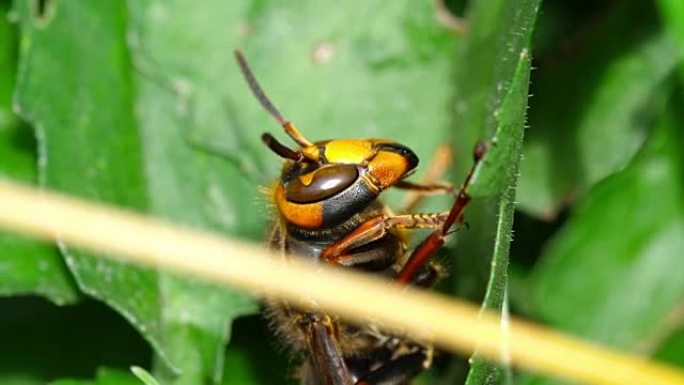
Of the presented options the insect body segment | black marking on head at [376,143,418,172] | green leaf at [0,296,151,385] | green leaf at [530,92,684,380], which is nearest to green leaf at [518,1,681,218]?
green leaf at [530,92,684,380]

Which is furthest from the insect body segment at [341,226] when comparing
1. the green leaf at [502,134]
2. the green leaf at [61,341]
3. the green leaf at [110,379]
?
the green leaf at [61,341]

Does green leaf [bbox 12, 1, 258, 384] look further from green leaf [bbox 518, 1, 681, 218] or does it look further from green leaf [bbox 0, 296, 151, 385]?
green leaf [bbox 518, 1, 681, 218]

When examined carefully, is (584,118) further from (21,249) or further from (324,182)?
(21,249)

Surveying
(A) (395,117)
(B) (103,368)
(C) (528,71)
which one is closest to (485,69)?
(A) (395,117)

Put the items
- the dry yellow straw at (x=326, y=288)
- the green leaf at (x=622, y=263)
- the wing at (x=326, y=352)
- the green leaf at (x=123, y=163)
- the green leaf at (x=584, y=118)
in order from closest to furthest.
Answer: the dry yellow straw at (x=326, y=288), the wing at (x=326, y=352), the green leaf at (x=123, y=163), the green leaf at (x=622, y=263), the green leaf at (x=584, y=118)

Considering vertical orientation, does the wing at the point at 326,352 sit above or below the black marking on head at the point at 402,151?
below

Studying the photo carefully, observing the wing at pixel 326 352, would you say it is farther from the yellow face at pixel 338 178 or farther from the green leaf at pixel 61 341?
the green leaf at pixel 61 341
